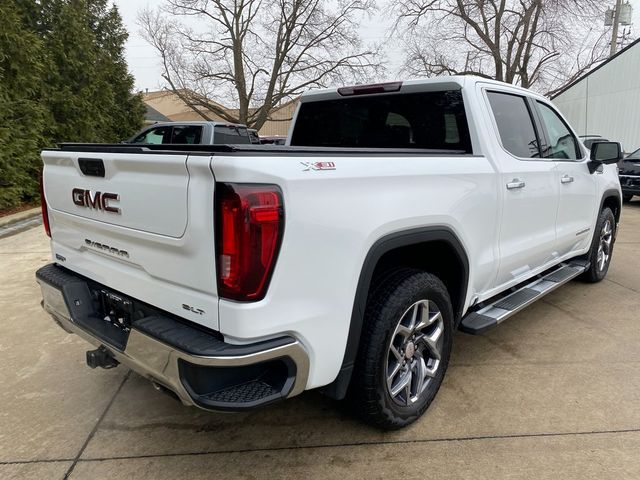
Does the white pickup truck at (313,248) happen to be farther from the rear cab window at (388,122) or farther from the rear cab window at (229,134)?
the rear cab window at (229,134)

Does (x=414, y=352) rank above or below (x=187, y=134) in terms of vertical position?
below

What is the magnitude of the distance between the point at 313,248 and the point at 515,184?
6.06 feet

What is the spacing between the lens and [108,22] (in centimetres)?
1630

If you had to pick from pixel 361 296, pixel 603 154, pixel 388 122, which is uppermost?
pixel 388 122

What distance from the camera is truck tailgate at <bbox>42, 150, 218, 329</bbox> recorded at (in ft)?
A: 5.98

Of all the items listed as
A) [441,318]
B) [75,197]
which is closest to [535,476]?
[441,318]

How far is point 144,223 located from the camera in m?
2.05

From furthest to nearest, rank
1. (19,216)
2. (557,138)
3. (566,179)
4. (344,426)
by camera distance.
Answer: (19,216) → (557,138) → (566,179) → (344,426)

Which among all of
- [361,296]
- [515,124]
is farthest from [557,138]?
[361,296]

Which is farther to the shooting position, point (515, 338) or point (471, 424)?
point (515, 338)

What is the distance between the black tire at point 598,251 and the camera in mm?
4902

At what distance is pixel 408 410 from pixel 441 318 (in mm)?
546

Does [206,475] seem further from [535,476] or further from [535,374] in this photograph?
[535,374]

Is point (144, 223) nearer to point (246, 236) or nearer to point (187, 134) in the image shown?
point (246, 236)
